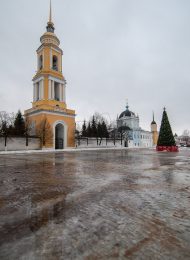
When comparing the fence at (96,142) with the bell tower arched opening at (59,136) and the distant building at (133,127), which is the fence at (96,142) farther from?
the distant building at (133,127)

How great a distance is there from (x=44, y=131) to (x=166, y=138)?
811 inches

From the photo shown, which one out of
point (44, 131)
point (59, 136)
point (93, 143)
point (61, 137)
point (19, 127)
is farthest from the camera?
point (93, 143)

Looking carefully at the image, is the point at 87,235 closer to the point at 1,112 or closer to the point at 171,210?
the point at 171,210

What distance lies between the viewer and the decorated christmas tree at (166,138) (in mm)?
30555

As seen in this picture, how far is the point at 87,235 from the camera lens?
1924mm

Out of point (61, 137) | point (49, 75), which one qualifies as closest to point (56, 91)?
point (49, 75)

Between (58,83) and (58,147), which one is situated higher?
(58,83)

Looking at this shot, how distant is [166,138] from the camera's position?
30828 millimetres

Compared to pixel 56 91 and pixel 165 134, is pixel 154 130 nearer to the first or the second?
pixel 165 134

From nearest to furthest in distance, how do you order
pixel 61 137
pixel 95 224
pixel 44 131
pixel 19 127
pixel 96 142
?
pixel 95 224
pixel 44 131
pixel 61 137
pixel 19 127
pixel 96 142

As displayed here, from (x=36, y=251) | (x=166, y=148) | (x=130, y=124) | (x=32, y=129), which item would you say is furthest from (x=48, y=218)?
(x=130, y=124)

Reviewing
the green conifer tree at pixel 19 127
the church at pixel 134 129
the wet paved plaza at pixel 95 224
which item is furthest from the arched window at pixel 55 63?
the church at pixel 134 129

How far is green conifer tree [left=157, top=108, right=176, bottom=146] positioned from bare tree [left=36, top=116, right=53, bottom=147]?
753 inches

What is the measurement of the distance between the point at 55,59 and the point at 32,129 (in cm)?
1468
